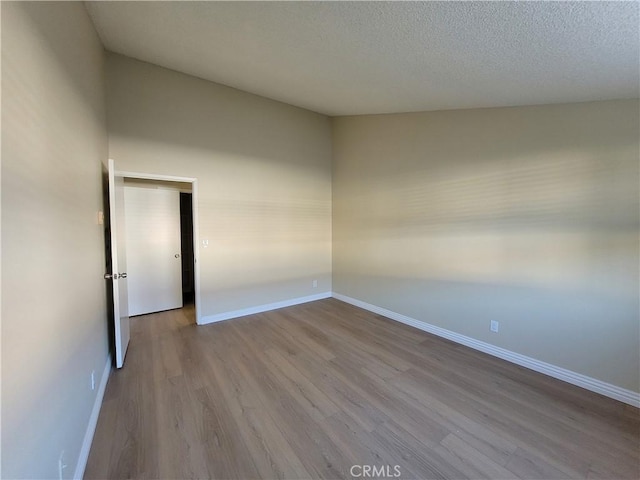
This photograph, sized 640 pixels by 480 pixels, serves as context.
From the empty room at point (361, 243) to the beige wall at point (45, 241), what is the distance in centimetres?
1

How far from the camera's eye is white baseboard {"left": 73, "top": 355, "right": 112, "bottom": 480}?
1.47m

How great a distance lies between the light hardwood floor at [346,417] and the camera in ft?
5.08

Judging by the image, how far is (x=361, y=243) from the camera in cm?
423

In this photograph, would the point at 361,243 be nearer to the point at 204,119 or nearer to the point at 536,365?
the point at 536,365

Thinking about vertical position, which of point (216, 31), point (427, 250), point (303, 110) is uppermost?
point (303, 110)

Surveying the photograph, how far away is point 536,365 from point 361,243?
246cm

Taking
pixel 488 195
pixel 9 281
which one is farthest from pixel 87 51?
pixel 488 195

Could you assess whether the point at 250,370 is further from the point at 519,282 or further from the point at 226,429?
the point at 519,282

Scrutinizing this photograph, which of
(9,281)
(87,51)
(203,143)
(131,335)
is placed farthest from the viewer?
(203,143)

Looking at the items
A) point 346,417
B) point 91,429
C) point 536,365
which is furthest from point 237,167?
point 536,365

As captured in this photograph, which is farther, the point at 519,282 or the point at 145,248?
the point at 145,248

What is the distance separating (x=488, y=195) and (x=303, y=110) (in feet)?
9.95

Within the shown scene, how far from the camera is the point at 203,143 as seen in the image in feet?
11.4

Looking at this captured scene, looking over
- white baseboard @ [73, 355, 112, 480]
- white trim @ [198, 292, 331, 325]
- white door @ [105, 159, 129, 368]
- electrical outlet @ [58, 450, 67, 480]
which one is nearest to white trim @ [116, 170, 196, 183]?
white door @ [105, 159, 129, 368]
